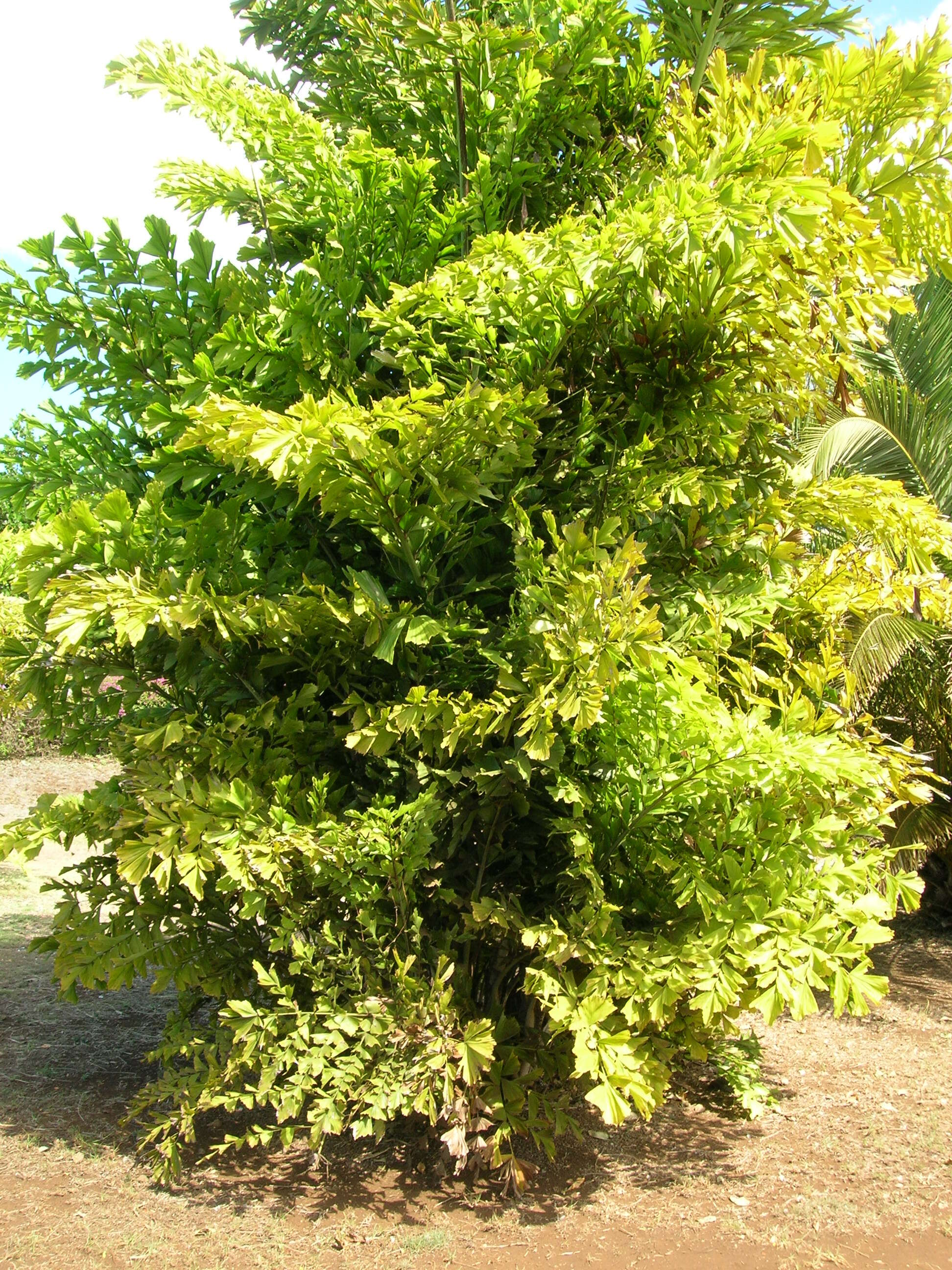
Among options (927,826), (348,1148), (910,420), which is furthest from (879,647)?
(348,1148)

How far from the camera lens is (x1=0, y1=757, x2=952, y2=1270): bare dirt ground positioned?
10.2 ft

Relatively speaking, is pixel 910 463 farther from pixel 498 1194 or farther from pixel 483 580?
pixel 498 1194

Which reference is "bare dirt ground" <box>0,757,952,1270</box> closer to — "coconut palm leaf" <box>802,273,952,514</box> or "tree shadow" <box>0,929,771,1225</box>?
"tree shadow" <box>0,929,771,1225</box>

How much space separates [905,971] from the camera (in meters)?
6.81

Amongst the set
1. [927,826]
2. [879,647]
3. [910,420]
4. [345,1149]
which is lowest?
[345,1149]

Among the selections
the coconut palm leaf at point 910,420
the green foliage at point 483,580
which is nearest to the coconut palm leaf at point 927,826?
the coconut palm leaf at point 910,420

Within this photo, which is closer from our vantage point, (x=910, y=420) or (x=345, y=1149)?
(x=345, y=1149)

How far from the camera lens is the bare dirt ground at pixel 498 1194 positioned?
310 cm

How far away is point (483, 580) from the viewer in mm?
3463

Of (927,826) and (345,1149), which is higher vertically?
(927,826)

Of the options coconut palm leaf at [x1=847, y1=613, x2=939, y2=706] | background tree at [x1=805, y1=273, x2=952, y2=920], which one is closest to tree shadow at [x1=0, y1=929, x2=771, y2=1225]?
coconut palm leaf at [x1=847, y1=613, x2=939, y2=706]

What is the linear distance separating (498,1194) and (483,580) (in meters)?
2.16

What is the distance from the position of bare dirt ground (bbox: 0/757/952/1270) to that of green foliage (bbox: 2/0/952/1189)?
11.1 inches

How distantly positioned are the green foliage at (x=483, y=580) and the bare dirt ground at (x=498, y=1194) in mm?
282
